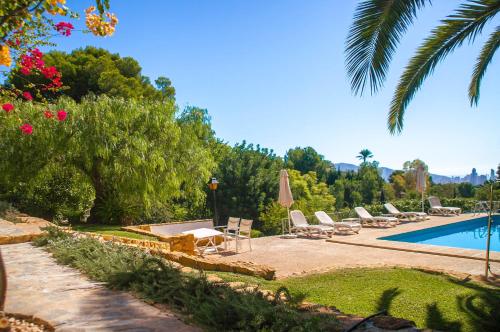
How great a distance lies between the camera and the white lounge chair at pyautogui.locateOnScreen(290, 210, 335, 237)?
494 inches

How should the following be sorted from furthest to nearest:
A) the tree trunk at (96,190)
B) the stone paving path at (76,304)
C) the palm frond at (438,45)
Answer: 1. the tree trunk at (96,190)
2. the palm frond at (438,45)
3. the stone paving path at (76,304)

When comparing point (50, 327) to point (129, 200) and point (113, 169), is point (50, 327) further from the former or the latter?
point (129, 200)

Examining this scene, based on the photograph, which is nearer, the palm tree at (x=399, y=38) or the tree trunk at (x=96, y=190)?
the palm tree at (x=399, y=38)

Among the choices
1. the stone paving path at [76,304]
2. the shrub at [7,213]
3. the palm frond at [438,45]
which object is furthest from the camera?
the shrub at [7,213]

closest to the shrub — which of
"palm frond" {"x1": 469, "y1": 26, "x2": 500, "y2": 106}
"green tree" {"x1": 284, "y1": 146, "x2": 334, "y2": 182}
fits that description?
"palm frond" {"x1": 469, "y1": 26, "x2": 500, "y2": 106}

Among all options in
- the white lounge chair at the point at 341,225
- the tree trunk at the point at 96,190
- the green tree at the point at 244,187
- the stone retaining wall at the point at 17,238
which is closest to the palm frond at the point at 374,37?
the stone retaining wall at the point at 17,238

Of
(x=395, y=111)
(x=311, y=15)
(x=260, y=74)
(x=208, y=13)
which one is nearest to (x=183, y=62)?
(x=208, y=13)

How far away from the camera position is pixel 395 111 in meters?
6.34

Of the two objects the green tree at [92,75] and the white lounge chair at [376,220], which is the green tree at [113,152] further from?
the white lounge chair at [376,220]

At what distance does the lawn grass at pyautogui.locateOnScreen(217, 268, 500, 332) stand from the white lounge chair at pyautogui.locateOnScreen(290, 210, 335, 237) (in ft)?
17.1

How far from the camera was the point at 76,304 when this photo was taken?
11.3 ft

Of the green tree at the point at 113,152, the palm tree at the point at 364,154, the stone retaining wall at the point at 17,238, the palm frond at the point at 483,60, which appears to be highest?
the palm tree at the point at 364,154

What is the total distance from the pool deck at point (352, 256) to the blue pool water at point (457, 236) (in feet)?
7.06

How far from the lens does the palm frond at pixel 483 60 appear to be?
20.0 ft
